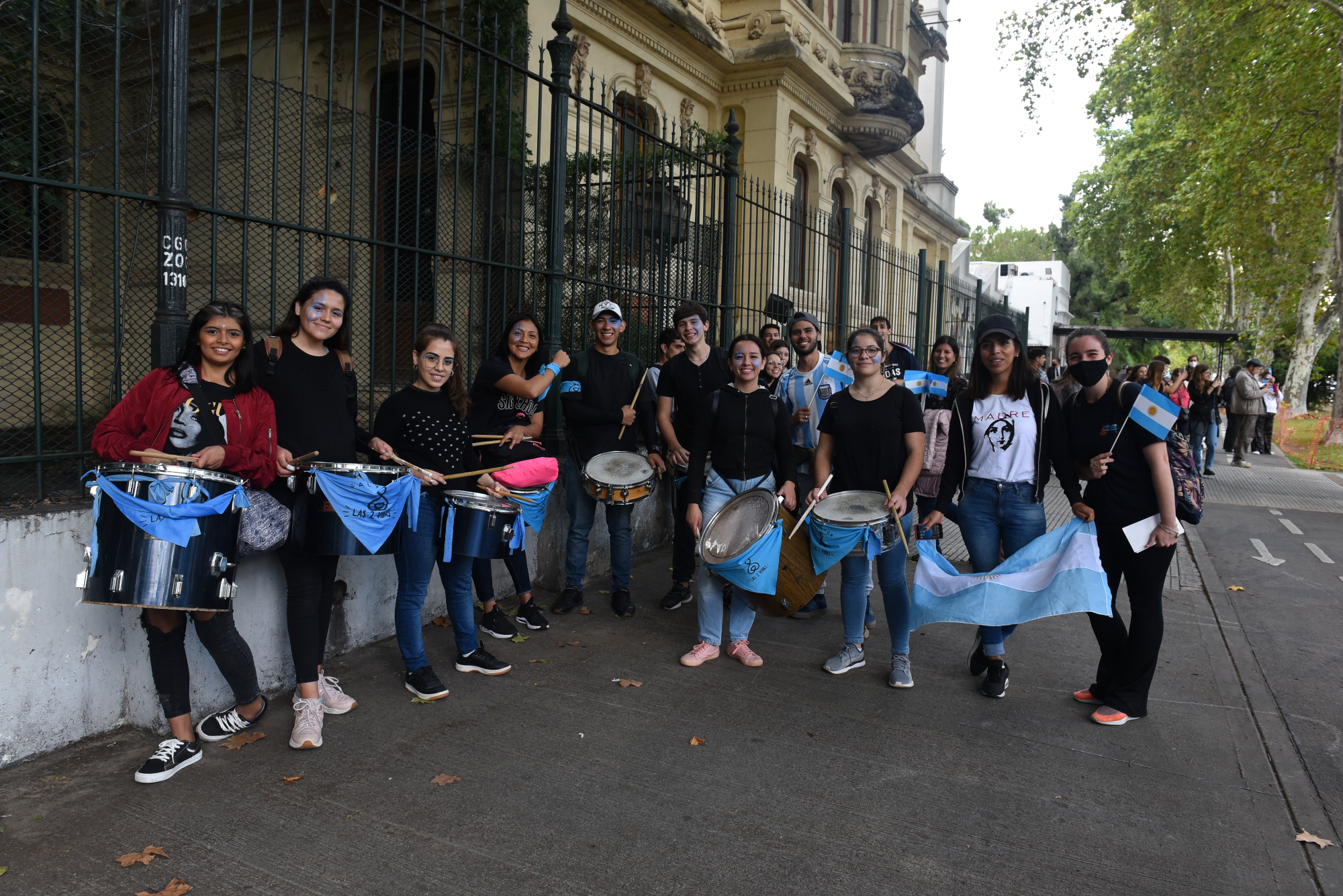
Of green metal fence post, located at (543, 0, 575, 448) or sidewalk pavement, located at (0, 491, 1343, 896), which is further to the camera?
green metal fence post, located at (543, 0, 575, 448)

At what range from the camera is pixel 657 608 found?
20.2 feet

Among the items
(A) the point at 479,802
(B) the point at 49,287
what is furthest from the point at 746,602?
(B) the point at 49,287

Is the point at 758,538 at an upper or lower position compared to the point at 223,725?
upper

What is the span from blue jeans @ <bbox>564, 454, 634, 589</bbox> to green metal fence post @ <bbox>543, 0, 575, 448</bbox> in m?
0.66

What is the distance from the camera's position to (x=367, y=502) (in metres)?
3.86

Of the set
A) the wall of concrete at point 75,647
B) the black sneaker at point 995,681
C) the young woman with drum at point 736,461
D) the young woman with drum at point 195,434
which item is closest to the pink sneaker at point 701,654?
the young woman with drum at point 736,461

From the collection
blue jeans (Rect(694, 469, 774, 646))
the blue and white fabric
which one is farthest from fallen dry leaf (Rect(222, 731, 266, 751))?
blue jeans (Rect(694, 469, 774, 646))

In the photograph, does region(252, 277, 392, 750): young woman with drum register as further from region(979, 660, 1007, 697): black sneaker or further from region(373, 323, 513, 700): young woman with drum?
region(979, 660, 1007, 697): black sneaker

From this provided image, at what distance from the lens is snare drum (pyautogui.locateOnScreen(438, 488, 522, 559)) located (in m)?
4.39

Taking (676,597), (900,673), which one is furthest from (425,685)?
(900,673)

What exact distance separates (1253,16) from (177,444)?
21.1 meters

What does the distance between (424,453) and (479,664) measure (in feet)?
3.94

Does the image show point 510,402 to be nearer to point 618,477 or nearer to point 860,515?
point 618,477

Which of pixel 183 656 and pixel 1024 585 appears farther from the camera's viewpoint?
pixel 1024 585
